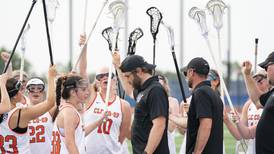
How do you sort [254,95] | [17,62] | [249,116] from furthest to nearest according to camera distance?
[17,62] → [249,116] → [254,95]

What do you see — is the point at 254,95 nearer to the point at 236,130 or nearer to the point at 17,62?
the point at 236,130

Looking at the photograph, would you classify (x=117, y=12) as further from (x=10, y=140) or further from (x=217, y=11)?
(x=10, y=140)

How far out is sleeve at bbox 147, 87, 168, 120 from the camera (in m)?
8.28

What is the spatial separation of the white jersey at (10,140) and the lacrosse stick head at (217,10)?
3180 millimetres

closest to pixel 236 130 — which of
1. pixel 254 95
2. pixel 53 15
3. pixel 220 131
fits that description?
pixel 254 95

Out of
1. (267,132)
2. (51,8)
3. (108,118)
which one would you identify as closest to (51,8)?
(51,8)

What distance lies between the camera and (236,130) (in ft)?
32.6

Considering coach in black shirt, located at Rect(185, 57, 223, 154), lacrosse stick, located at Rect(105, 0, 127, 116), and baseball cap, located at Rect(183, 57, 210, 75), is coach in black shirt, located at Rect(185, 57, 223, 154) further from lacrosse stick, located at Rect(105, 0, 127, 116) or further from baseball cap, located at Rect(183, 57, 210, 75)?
lacrosse stick, located at Rect(105, 0, 127, 116)

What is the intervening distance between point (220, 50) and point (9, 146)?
317 cm

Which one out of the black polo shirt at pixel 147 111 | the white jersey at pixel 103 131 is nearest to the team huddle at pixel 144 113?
the black polo shirt at pixel 147 111

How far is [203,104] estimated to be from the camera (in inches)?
333

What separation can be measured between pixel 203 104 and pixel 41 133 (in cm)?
272

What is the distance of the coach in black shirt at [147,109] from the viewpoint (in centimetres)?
827

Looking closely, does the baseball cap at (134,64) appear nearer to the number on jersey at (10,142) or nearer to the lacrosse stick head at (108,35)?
the number on jersey at (10,142)
